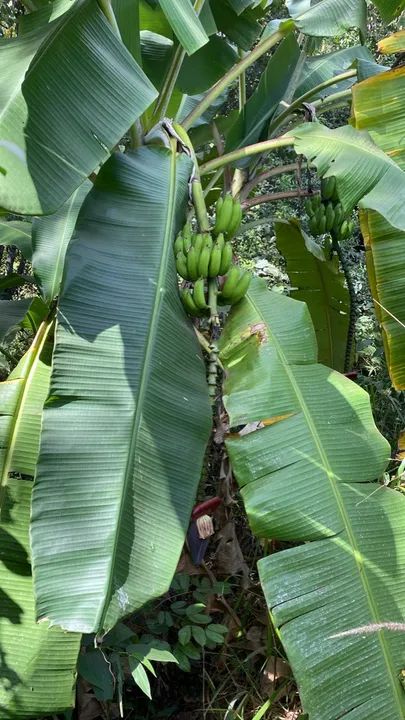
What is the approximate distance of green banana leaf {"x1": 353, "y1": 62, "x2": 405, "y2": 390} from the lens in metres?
1.34

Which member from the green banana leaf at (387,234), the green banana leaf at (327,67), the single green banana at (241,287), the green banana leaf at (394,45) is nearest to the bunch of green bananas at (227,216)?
the single green banana at (241,287)

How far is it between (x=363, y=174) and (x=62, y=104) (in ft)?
2.03

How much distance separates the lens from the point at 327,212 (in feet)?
5.11

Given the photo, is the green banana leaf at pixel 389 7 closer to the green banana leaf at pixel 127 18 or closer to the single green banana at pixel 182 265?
the green banana leaf at pixel 127 18

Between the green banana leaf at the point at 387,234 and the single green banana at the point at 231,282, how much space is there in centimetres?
34

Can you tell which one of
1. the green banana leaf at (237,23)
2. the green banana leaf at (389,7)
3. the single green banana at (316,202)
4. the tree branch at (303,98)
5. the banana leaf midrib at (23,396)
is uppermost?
the green banana leaf at (237,23)

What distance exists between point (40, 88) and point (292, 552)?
93cm

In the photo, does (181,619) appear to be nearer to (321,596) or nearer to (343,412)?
(321,596)

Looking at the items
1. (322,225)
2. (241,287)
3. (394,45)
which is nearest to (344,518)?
(241,287)

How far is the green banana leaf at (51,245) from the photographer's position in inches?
53.4

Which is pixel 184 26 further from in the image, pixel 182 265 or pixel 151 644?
pixel 151 644

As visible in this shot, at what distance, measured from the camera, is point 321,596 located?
40.4 inches

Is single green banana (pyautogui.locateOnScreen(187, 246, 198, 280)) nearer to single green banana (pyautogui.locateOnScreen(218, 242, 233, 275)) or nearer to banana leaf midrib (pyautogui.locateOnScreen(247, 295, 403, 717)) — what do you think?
single green banana (pyautogui.locateOnScreen(218, 242, 233, 275))

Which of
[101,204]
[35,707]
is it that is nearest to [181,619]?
[35,707]
